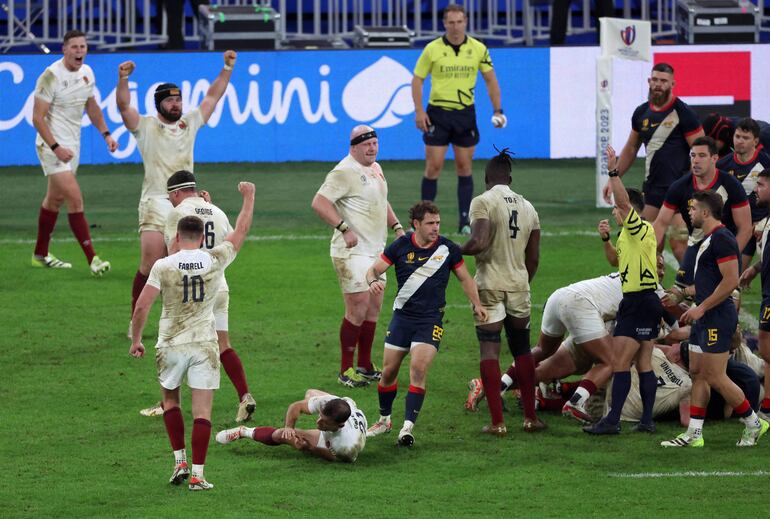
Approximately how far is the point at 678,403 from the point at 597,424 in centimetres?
76

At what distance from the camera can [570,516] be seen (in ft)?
25.8

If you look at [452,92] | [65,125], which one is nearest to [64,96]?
[65,125]

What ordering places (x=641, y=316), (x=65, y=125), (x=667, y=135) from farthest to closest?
(x=65, y=125), (x=667, y=135), (x=641, y=316)

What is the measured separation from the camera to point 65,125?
590 inches

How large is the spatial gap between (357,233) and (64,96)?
16.4 feet

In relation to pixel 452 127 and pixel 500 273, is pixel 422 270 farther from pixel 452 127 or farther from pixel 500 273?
pixel 452 127

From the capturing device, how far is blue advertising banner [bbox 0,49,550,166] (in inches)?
893

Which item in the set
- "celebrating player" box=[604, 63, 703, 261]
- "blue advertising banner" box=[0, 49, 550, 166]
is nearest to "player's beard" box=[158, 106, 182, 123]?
"celebrating player" box=[604, 63, 703, 261]

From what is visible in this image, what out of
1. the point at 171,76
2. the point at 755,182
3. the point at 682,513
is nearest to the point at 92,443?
the point at 682,513

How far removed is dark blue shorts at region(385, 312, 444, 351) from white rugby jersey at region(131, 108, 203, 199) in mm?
3150

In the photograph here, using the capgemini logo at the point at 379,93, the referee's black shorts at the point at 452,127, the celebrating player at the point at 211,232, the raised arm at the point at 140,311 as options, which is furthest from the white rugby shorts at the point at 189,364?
the capgemini logo at the point at 379,93

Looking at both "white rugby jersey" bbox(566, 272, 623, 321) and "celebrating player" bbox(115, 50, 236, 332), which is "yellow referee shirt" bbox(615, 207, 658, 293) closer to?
"white rugby jersey" bbox(566, 272, 623, 321)

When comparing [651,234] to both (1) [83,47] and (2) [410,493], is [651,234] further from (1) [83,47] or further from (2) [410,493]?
(1) [83,47]

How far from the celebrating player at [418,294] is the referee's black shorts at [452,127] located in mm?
7162
